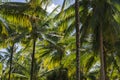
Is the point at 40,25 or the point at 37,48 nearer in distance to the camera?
the point at 40,25

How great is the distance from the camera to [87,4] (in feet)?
80.1

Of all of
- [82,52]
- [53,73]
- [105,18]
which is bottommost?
[53,73]

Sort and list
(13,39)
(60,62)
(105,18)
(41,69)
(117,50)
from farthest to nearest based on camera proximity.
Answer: (41,69) → (60,62) → (13,39) → (117,50) → (105,18)

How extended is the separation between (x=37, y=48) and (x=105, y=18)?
43.2 ft

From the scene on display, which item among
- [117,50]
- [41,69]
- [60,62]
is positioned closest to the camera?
[117,50]

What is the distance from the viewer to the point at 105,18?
23.0 metres

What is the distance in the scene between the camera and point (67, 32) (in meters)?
24.7

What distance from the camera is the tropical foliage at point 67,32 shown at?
2225cm

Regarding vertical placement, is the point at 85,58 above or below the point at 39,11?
below

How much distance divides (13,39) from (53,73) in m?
8.32

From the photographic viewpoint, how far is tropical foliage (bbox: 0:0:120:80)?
22.2 meters

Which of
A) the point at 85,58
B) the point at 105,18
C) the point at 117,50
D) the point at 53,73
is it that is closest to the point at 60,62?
the point at 53,73

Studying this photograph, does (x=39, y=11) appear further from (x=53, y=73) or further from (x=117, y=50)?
(x=53, y=73)

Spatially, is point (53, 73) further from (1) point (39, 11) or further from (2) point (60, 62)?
(1) point (39, 11)
